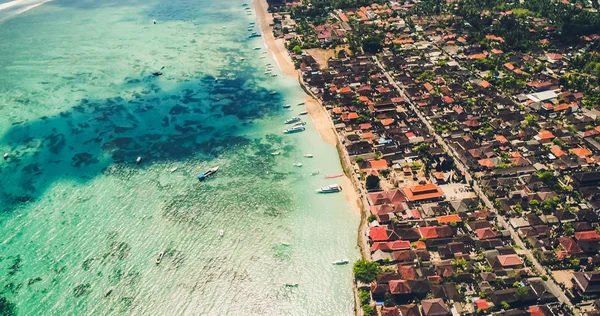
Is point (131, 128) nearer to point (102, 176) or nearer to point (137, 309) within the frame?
point (102, 176)

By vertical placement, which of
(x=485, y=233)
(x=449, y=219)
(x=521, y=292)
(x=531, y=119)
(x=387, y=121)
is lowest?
(x=521, y=292)

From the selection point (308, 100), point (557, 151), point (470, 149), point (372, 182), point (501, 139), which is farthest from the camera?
point (308, 100)

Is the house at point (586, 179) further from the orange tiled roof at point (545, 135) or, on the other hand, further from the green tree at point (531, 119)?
the green tree at point (531, 119)

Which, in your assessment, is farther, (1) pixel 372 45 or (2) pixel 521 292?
(1) pixel 372 45

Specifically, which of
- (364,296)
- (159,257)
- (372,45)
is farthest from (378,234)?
(372,45)

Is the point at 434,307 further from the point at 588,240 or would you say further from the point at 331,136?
the point at 331,136

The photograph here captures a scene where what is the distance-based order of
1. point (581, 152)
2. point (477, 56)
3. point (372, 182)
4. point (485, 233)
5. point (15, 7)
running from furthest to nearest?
point (15, 7) < point (477, 56) < point (581, 152) < point (372, 182) < point (485, 233)
